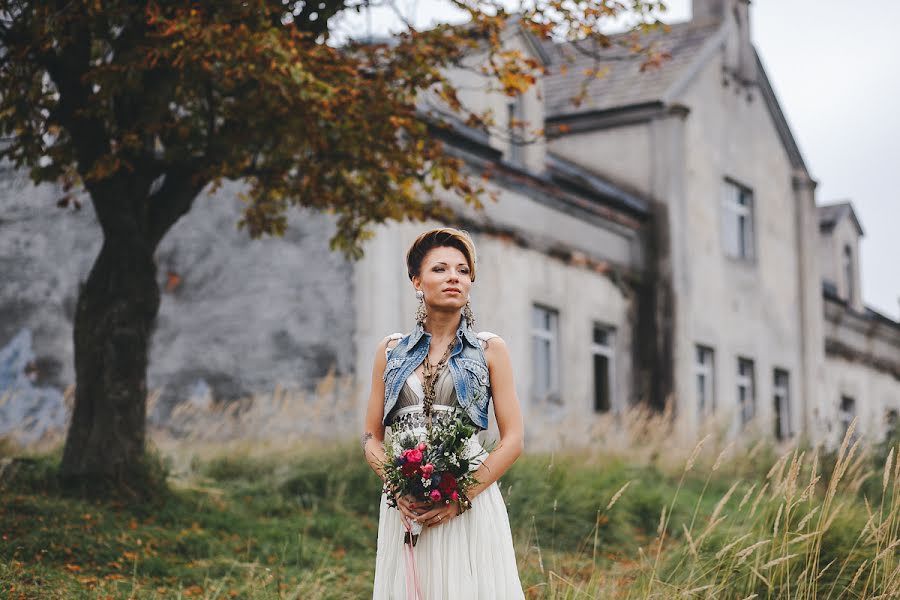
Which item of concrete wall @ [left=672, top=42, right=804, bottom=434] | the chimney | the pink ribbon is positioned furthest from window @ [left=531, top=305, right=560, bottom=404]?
the pink ribbon

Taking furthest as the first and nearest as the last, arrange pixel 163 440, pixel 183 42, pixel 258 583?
pixel 163 440, pixel 183 42, pixel 258 583

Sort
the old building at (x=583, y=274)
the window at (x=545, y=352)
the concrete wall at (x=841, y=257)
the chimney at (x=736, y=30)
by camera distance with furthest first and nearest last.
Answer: the concrete wall at (x=841, y=257) → the chimney at (x=736, y=30) → the window at (x=545, y=352) → the old building at (x=583, y=274)

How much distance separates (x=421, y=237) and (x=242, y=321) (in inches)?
489

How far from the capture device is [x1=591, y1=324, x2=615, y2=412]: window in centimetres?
2103

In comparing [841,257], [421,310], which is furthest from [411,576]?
[841,257]

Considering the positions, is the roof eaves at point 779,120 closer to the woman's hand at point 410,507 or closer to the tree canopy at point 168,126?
the tree canopy at point 168,126

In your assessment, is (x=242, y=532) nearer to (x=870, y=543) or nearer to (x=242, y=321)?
(x=870, y=543)

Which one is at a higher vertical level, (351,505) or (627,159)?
(627,159)

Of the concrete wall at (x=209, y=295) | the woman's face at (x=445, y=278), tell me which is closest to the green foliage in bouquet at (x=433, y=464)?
the woman's face at (x=445, y=278)

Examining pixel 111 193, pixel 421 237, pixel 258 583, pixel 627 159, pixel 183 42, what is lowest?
pixel 258 583

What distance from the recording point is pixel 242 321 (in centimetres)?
1702

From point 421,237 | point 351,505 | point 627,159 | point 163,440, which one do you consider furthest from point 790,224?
point 421,237

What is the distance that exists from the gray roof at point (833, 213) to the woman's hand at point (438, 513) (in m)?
28.8

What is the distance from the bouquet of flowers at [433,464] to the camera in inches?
177
